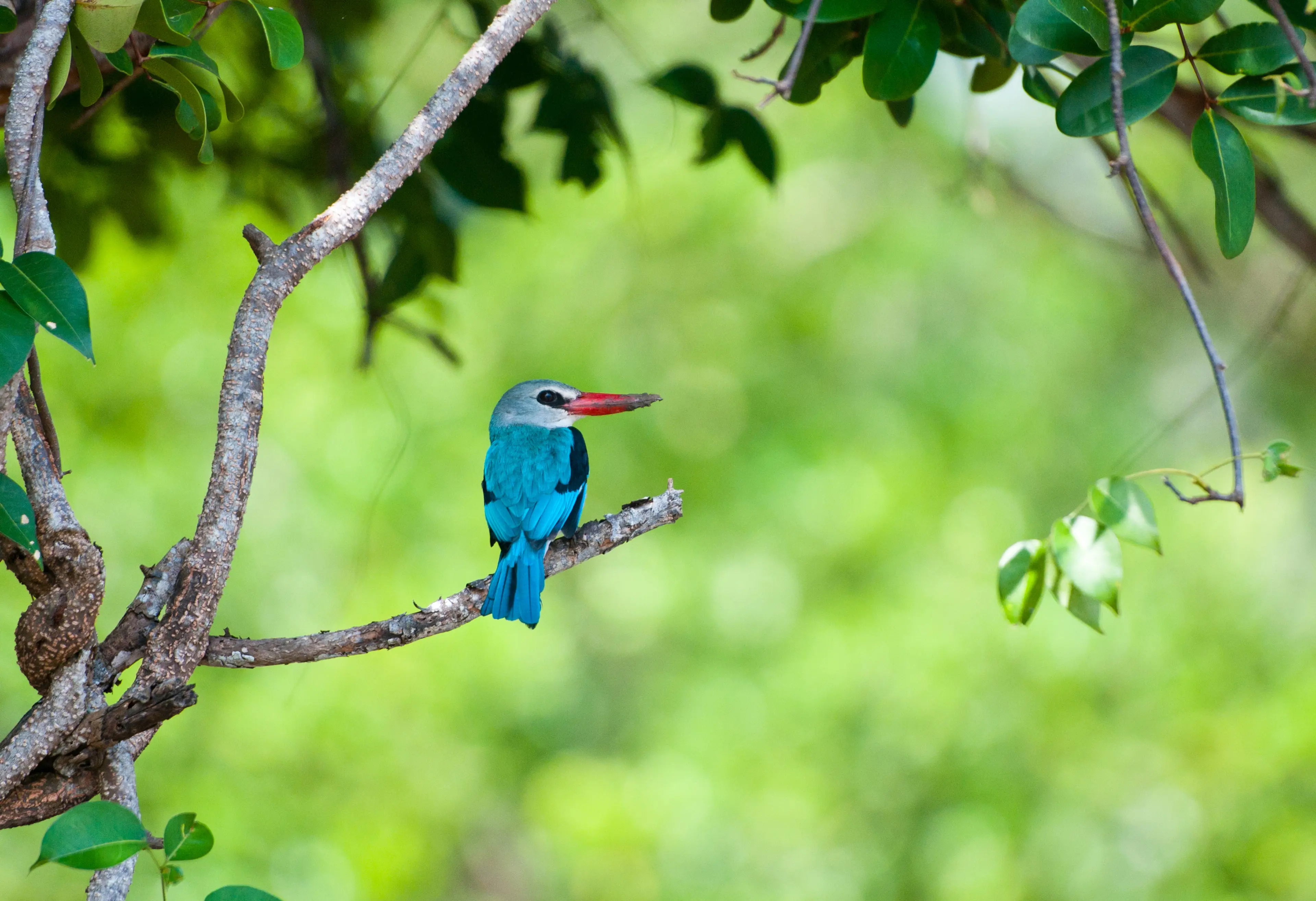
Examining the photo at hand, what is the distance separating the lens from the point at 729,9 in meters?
2.31

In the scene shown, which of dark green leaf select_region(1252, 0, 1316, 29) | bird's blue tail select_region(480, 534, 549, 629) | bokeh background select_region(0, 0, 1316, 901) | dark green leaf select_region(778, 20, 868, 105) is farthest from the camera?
bokeh background select_region(0, 0, 1316, 901)

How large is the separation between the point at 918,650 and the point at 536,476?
5.30 meters

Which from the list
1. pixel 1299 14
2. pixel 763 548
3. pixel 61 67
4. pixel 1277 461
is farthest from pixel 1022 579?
pixel 763 548

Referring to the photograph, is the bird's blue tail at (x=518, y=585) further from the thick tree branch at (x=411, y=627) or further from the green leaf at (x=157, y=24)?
the green leaf at (x=157, y=24)

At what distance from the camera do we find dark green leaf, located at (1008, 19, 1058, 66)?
1.61 m

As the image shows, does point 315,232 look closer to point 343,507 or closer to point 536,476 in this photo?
point 536,476

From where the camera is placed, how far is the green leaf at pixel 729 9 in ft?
7.57

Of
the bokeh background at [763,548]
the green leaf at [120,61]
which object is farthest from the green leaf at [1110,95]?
the bokeh background at [763,548]

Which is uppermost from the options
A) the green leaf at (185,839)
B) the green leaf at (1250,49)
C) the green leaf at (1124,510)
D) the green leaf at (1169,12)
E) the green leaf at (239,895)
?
the green leaf at (1169,12)

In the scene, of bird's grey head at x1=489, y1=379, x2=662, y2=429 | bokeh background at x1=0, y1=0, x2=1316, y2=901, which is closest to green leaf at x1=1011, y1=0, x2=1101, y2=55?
bird's grey head at x1=489, y1=379, x2=662, y2=429

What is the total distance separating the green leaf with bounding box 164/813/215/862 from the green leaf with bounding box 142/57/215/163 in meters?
1.00

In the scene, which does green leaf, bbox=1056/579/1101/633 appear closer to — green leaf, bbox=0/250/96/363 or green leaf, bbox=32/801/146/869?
green leaf, bbox=32/801/146/869

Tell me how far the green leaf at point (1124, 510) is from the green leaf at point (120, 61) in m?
1.55

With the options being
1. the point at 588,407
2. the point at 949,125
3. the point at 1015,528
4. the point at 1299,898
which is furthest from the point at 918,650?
the point at 588,407
